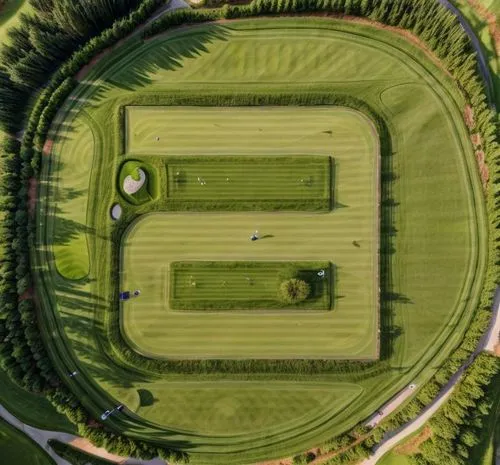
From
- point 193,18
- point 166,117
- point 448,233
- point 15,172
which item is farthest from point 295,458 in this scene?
point 193,18

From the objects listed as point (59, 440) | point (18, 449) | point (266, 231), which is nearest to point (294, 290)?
point (266, 231)

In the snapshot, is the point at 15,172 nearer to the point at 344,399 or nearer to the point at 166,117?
the point at 166,117

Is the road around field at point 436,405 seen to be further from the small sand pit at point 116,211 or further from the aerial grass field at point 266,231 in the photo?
the small sand pit at point 116,211

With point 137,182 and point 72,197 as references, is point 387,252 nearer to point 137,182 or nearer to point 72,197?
point 137,182

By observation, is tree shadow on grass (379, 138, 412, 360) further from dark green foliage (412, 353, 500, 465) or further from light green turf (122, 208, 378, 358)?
dark green foliage (412, 353, 500, 465)

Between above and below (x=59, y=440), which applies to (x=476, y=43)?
above

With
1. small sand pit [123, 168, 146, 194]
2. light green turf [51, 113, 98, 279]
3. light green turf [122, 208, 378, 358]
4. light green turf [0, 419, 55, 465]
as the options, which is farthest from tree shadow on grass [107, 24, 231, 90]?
light green turf [0, 419, 55, 465]

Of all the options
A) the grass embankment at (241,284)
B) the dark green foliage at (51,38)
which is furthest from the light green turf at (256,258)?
the dark green foliage at (51,38)
